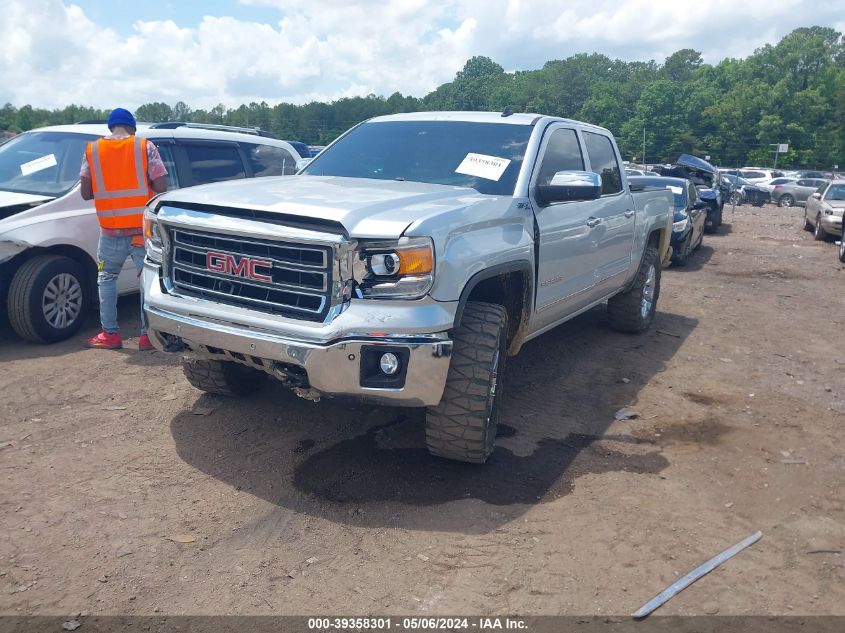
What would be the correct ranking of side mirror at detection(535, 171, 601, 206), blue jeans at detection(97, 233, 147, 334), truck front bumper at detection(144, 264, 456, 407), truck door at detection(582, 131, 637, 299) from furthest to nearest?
blue jeans at detection(97, 233, 147, 334), truck door at detection(582, 131, 637, 299), side mirror at detection(535, 171, 601, 206), truck front bumper at detection(144, 264, 456, 407)

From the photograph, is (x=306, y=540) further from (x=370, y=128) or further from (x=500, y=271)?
(x=370, y=128)

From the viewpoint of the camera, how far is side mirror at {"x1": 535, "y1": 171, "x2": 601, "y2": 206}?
15.0ft

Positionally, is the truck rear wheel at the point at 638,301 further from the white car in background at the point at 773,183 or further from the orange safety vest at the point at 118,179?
the white car in background at the point at 773,183

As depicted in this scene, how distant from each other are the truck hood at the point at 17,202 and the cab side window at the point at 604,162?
4670mm

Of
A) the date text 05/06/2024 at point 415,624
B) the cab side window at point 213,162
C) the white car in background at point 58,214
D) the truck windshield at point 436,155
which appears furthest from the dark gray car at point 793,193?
the date text 05/06/2024 at point 415,624

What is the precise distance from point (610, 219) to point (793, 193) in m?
32.6

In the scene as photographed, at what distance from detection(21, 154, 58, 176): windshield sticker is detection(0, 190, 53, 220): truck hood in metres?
0.39

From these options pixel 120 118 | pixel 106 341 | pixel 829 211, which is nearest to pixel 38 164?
pixel 120 118

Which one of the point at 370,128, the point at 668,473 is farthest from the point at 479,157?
the point at 668,473

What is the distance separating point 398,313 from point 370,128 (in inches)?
102

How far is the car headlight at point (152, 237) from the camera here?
4184 millimetres

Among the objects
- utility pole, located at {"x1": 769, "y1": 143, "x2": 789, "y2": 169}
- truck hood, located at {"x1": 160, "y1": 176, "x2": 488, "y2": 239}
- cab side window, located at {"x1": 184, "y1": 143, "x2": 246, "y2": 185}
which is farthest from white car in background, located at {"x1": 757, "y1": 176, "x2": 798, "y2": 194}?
truck hood, located at {"x1": 160, "y1": 176, "x2": 488, "y2": 239}

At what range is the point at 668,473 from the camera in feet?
14.1

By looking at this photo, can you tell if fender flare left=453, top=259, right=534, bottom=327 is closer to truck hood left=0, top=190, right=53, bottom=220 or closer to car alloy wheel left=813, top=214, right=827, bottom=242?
truck hood left=0, top=190, right=53, bottom=220
